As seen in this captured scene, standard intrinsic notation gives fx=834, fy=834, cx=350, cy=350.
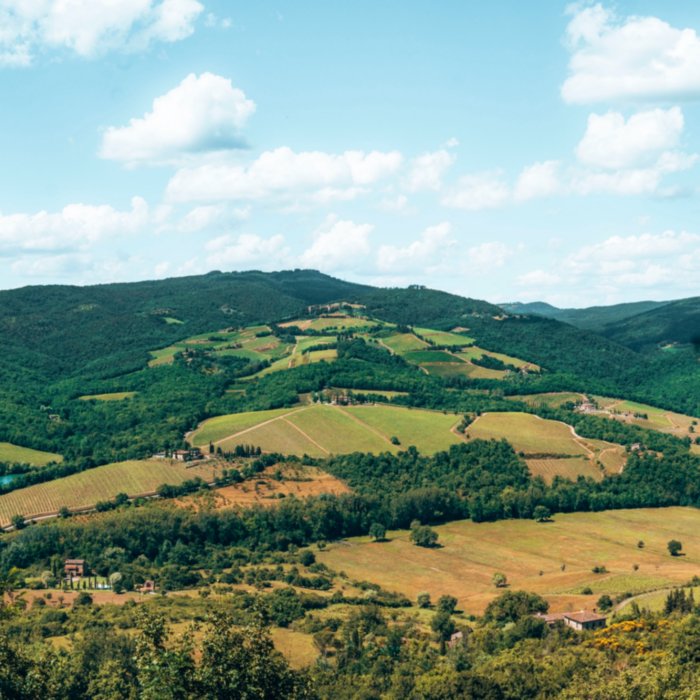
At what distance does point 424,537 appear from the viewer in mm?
118250

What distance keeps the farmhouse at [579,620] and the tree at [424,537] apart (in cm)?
3606

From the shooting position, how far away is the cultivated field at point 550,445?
150125 mm

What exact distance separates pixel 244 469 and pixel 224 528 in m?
25.8

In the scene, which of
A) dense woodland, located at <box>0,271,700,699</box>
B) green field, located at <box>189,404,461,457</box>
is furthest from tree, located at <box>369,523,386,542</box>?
green field, located at <box>189,404,461,457</box>

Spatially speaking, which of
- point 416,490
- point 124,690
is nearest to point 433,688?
point 124,690

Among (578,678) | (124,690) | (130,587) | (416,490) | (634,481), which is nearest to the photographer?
(124,690)

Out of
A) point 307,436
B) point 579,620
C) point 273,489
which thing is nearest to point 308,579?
point 579,620

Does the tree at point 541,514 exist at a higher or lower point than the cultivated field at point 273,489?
lower

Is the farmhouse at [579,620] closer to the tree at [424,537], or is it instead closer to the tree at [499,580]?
the tree at [499,580]

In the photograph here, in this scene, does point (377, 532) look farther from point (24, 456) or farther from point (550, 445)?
point (24, 456)

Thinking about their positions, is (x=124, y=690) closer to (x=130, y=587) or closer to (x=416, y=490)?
(x=130, y=587)

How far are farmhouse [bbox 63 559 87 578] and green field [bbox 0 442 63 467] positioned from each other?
5853 centimetres

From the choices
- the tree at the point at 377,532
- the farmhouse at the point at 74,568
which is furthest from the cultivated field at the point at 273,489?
the farmhouse at the point at 74,568

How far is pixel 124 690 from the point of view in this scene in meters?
52.8
